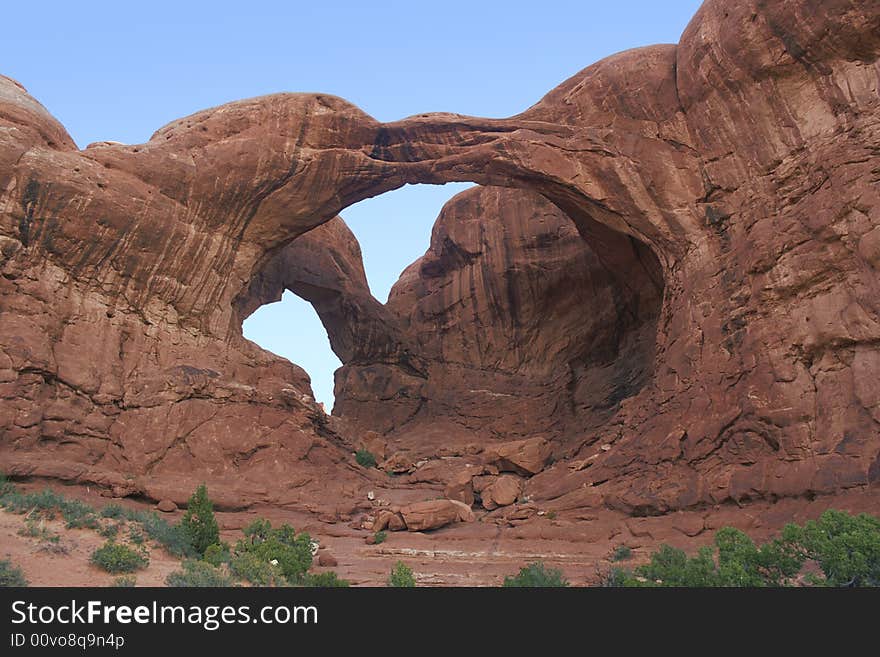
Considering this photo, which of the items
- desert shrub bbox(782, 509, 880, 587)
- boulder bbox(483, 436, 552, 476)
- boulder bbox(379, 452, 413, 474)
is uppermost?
boulder bbox(379, 452, 413, 474)

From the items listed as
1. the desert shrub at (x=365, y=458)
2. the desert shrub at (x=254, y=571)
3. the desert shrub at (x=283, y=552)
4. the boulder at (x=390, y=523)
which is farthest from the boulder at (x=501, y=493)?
the desert shrub at (x=254, y=571)

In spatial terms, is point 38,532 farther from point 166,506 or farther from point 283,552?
point 166,506

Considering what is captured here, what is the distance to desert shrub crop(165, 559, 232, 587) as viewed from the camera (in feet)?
32.4

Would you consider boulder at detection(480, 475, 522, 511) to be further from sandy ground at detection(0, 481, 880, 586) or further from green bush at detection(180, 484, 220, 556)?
green bush at detection(180, 484, 220, 556)

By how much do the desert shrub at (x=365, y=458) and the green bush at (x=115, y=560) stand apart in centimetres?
1754

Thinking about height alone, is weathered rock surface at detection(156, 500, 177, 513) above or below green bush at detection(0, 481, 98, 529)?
above

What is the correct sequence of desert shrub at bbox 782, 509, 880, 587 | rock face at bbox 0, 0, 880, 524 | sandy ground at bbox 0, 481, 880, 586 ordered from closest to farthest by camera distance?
desert shrub at bbox 782, 509, 880, 587, sandy ground at bbox 0, 481, 880, 586, rock face at bbox 0, 0, 880, 524

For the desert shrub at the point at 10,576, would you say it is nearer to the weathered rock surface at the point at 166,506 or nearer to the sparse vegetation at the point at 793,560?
the sparse vegetation at the point at 793,560

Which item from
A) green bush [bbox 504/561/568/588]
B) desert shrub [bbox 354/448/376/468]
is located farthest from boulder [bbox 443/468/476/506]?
green bush [bbox 504/561/568/588]

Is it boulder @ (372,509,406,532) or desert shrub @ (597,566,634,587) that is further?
boulder @ (372,509,406,532)

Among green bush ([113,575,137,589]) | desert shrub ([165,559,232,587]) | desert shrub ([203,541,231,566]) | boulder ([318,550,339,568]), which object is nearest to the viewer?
green bush ([113,575,137,589])

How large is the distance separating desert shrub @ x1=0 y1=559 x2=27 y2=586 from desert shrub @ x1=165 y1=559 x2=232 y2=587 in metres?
1.97

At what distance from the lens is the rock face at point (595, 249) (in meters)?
17.1

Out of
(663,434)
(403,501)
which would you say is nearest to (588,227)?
(663,434)
